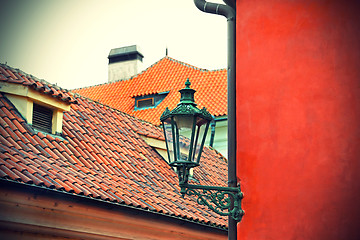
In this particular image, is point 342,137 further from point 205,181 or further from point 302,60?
point 205,181

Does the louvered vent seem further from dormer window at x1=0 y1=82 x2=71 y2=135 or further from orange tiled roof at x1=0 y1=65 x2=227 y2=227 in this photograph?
orange tiled roof at x1=0 y1=65 x2=227 y2=227

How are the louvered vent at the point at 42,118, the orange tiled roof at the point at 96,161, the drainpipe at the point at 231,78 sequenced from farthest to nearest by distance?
the louvered vent at the point at 42,118
the orange tiled roof at the point at 96,161
the drainpipe at the point at 231,78

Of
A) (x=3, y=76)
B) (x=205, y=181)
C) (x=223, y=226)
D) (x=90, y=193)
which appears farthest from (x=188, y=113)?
(x=205, y=181)

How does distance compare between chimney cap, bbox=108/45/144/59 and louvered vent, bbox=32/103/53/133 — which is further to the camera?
chimney cap, bbox=108/45/144/59

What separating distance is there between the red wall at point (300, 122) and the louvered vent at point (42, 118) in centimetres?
450

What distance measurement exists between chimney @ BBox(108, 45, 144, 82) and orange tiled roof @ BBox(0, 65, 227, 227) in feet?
34.9

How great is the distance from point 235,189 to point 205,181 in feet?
24.7

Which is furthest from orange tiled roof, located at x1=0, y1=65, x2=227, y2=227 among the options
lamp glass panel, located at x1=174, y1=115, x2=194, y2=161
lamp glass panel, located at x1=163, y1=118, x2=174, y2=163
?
lamp glass panel, located at x1=174, y1=115, x2=194, y2=161

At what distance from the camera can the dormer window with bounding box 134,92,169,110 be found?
21.5 metres

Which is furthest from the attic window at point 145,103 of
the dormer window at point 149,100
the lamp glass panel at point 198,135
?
the lamp glass panel at point 198,135

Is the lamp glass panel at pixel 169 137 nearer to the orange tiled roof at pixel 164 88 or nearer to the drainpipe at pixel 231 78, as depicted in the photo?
the drainpipe at pixel 231 78

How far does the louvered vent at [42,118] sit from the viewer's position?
9.79m

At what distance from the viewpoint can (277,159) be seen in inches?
224

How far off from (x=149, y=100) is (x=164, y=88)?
2.05 ft
